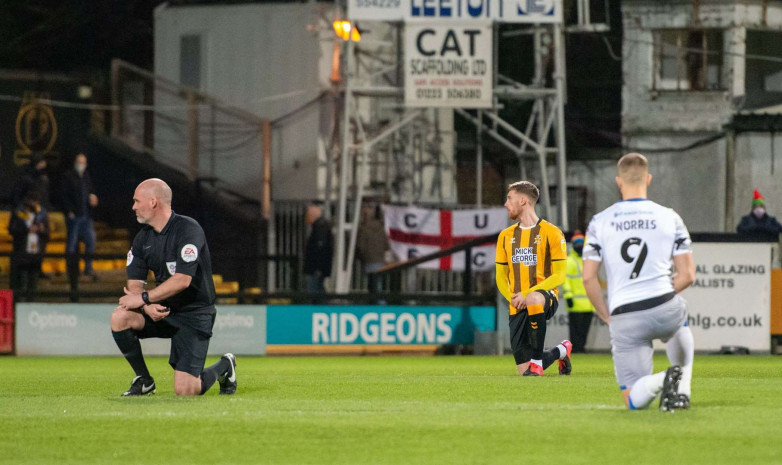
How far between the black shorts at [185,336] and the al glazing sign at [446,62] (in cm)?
1527

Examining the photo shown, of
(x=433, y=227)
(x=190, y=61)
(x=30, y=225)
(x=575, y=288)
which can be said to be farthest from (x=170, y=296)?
(x=190, y=61)

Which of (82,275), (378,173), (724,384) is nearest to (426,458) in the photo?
(724,384)

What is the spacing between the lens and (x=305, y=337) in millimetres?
22234

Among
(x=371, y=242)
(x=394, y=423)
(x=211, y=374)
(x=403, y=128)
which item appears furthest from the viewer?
(x=403, y=128)

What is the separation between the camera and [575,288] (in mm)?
21172

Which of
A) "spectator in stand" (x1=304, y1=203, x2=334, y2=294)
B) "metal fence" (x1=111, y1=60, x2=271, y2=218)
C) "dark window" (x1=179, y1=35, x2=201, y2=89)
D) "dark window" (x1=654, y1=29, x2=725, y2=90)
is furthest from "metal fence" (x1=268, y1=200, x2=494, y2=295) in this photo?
"dark window" (x1=654, y1=29, x2=725, y2=90)

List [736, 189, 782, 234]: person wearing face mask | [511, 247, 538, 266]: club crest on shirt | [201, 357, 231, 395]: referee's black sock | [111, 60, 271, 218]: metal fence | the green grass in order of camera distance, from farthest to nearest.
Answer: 1. [111, 60, 271, 218]: metal fence
2. [736, 189, 782, 234]: person wearing face mask
3. [511, 247, 538, 266]: club crest on shirt
4. [201, 357, 231, 395]: referee's black sock
5. the green grass

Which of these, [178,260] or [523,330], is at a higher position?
[178,260]

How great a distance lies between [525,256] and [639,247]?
4.44 metres

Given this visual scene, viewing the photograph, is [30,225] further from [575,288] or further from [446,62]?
[575,288]

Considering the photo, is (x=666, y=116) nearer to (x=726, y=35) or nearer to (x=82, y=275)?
(x=726, y=35)

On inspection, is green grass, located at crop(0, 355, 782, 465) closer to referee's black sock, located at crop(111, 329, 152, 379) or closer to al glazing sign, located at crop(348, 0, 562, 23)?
referee's black sock, located at crop(111, 329, 152, 379)

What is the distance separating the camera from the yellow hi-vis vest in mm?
21188

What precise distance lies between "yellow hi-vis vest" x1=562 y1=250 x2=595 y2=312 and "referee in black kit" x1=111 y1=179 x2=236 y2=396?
10.8 metres
